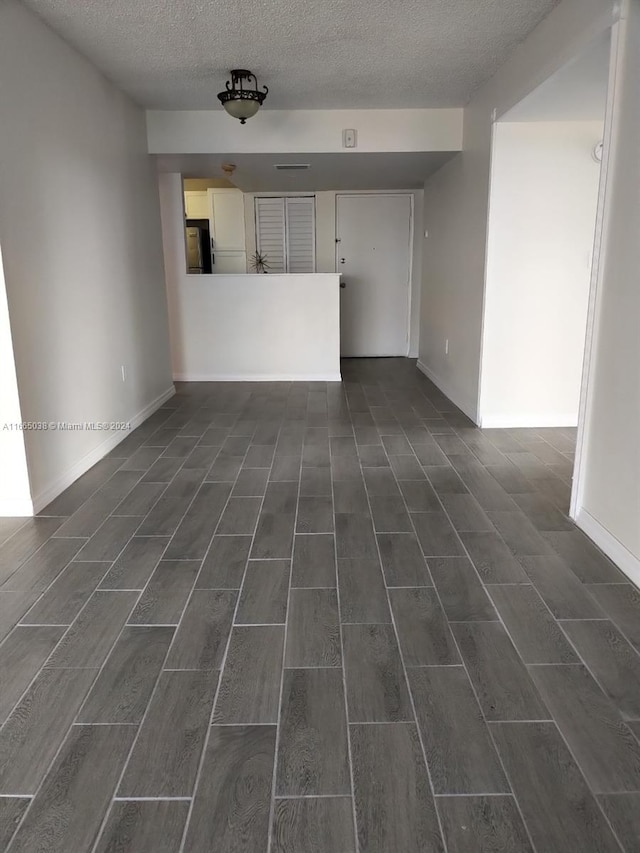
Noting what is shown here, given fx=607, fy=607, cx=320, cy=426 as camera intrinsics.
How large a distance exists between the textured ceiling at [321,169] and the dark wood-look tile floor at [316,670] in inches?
115

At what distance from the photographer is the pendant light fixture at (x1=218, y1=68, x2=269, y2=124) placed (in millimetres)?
3674

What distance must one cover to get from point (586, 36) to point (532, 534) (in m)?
2.12

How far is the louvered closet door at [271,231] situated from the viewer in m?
7.30

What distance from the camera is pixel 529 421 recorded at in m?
4.31

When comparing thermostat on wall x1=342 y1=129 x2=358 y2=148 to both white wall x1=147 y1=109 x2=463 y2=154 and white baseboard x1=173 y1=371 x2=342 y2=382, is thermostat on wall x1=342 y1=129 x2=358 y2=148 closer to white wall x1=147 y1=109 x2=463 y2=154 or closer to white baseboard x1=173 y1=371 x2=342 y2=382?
white wall x1=147 y1=109 x2=463 y2=154

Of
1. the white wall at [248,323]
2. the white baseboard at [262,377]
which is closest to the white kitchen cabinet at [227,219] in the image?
the white wall at [248,323]

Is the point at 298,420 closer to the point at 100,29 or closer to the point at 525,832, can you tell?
the point at 100,29

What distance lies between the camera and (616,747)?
1.46 meters

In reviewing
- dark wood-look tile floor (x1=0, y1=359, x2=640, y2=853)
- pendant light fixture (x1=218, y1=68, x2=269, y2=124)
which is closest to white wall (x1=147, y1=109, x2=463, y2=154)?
pendant light fixture (x1=218, y1=68, x2=269, y2=124)

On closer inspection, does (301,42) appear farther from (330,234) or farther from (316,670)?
(330,234)

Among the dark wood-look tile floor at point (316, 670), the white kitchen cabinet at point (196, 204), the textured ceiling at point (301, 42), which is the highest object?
the textured ceiling at point (301, 42)

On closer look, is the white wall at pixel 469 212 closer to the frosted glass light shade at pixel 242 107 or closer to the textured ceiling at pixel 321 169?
the textured ceiling at pixel 321 169

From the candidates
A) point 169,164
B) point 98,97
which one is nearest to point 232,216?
point 169,164

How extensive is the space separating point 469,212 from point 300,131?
1.43 metres
